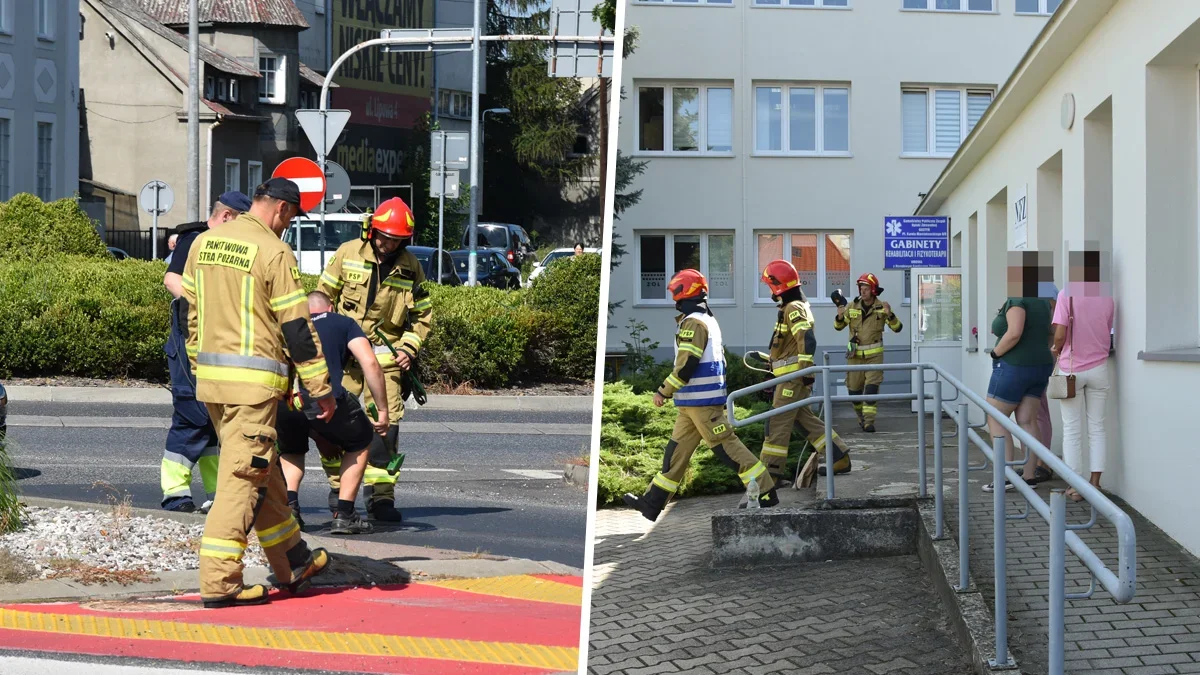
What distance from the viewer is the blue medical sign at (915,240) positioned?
70.8 ft

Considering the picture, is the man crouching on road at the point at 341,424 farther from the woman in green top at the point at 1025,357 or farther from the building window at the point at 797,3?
the building window at the point at 797,3

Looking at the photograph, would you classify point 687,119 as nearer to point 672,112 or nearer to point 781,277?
point 672,112

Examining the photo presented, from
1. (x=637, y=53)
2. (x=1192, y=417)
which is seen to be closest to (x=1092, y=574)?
(x=1192, y=417)

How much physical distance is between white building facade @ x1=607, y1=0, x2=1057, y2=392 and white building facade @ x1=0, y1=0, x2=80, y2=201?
17.9m

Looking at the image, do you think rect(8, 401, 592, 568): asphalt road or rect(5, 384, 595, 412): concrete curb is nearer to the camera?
rect(8, 401, 592, 568): asphalt road

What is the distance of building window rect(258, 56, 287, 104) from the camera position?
50656mm

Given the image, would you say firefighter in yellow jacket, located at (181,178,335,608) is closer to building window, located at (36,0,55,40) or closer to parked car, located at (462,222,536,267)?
parked car, located at (462,222,536,267)

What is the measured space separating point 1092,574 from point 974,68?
27.5m

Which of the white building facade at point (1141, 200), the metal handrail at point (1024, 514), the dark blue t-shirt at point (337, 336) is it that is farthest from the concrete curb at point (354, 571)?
the white building facade at point (1141, 200)

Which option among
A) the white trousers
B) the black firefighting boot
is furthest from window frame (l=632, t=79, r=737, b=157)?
Result: the white trousers

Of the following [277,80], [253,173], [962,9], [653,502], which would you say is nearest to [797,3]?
[962,9]

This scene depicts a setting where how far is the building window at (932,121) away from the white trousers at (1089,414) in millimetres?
21748

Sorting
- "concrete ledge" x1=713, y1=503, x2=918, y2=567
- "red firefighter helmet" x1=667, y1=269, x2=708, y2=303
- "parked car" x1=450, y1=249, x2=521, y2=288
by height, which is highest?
"parked car" x1=450, y1=249, x2=521, y2=288

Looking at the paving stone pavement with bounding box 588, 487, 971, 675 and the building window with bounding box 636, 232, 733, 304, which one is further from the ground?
the building window with bounding box 636, 232, 733, 304
